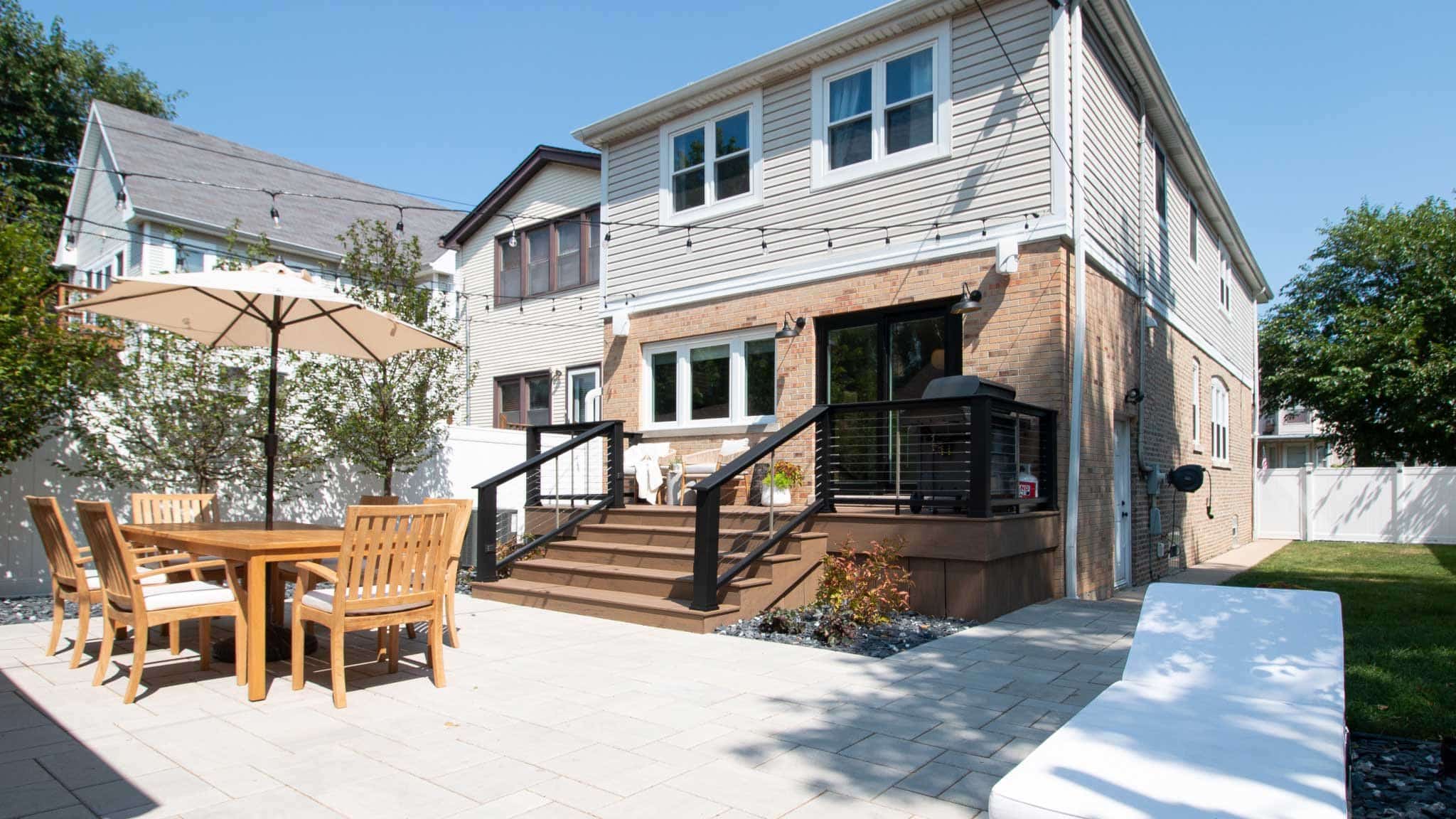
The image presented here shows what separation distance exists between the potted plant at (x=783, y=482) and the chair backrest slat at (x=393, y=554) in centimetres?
429

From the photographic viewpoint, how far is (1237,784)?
103 inches

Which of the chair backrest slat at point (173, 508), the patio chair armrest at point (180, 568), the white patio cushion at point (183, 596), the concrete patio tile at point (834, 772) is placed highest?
the chair backrest slat at point (173, 508)

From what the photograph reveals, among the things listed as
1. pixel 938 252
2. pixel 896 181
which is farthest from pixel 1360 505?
pixel 896 181

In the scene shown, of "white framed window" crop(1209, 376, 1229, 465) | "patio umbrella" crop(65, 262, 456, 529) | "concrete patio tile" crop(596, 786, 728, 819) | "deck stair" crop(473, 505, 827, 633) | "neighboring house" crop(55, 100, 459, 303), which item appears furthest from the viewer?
"neighboring house" crop(55, 100, 459, 303)

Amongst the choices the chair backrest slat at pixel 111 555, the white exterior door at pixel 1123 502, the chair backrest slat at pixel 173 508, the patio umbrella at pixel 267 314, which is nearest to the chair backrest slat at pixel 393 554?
the chair backrest slat at pixel 111 555

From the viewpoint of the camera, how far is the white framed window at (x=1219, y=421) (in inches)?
596

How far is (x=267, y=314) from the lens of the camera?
6645 millimetres

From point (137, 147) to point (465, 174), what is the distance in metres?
6.48

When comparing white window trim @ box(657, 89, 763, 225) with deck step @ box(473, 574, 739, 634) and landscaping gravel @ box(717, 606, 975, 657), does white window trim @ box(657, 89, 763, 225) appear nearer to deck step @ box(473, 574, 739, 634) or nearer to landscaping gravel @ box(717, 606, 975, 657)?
deck step @ box(473, 574, 739, 634)

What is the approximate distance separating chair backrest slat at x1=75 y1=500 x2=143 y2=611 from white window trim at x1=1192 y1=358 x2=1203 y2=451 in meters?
13.6

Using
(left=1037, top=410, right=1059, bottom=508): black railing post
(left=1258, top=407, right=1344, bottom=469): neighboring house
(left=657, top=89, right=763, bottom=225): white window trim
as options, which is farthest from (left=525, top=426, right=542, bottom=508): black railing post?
(left=1258, top=407, right=1344, bottom=469): neighboring house

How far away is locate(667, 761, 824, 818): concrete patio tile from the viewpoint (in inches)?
131

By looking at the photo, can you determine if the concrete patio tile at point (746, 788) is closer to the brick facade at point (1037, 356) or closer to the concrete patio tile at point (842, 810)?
the concrete patio tile at point (842, 810)

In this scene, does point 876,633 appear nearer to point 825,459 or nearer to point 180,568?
point 825,459
